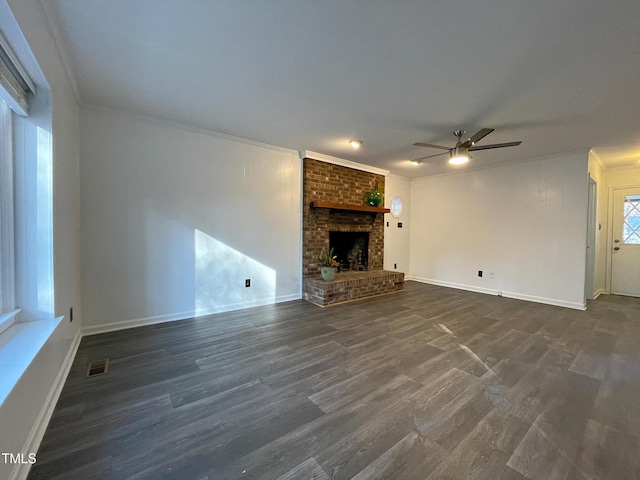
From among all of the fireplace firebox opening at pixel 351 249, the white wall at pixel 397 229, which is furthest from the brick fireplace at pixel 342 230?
the white wall at pixel 397 229

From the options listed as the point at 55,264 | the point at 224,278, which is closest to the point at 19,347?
the point at 55,264

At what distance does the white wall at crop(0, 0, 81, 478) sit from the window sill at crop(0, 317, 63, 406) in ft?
0.12

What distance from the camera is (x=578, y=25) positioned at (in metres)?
1.63

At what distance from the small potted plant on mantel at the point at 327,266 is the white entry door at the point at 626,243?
5408 millimetres

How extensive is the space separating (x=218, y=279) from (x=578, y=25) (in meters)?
4.05

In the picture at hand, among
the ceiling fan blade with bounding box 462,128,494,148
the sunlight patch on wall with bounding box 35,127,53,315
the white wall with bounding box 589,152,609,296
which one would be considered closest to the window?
the sunlight patch on wall with bounding box 35,127,53,315

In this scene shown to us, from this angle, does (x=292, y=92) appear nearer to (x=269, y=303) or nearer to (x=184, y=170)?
(x=184, y=170)

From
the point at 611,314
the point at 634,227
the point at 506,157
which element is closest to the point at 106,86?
the point at 506,157

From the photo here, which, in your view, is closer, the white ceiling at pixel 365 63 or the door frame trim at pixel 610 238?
the white ceiling at pixel 365 63

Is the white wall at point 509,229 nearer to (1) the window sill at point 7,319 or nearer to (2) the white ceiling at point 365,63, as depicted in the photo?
(2) the white ceiling at point 365,63

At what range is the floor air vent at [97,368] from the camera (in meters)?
2.09

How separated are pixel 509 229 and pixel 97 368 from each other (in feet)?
19.8

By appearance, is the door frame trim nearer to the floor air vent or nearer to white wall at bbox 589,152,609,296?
white wall at bbox 589,152,609,296

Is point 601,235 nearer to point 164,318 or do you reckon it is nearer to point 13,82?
point 164,318
